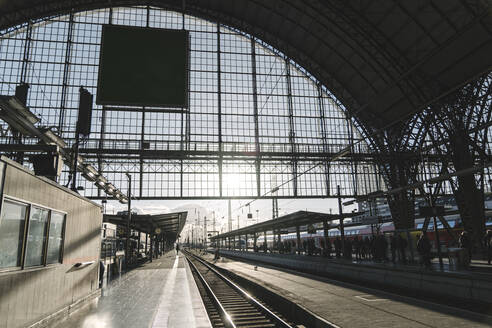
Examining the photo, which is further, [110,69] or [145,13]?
[145,13]

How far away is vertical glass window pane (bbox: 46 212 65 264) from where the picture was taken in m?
7.55

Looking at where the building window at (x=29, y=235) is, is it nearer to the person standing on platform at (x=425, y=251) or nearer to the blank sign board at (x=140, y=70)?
the blank sign board at (x=140, y=70)

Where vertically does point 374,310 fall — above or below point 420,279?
below

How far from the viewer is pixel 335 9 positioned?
25.8m

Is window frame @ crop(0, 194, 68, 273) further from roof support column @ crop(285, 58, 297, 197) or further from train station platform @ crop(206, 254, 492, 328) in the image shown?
roof support column @ crop(285, 58, 297, 197)

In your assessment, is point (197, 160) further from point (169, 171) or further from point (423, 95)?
point (423, 95)

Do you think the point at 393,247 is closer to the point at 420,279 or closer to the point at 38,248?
the point at 420,279

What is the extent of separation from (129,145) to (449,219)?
33341 millimetres

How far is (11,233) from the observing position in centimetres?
580

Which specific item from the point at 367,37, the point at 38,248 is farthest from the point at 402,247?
the point at 367,37

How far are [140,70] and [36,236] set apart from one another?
210 inches

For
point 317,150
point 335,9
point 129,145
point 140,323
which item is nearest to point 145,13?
point 129,145

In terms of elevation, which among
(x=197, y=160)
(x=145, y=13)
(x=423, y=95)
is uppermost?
(x=145, y=13)

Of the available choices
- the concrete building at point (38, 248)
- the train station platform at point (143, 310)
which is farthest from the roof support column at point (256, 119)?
the concrete building at point (38, 248)
